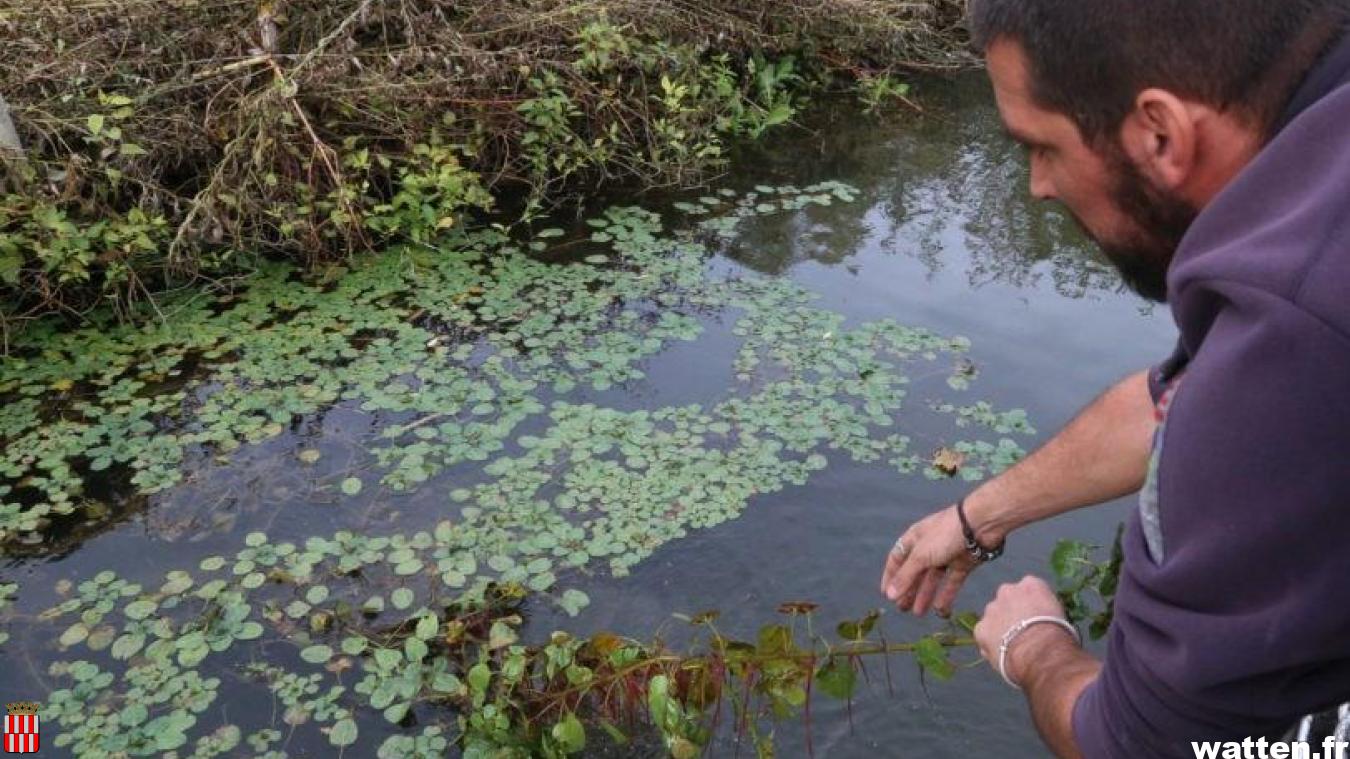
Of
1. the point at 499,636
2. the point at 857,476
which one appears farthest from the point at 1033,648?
the point at 857,476

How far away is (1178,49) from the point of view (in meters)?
1.25

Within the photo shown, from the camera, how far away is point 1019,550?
302cm

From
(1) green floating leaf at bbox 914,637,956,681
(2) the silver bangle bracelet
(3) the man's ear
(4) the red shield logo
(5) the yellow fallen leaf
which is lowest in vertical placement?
(4) the red shield logo

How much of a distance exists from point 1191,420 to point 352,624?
2.10 meters

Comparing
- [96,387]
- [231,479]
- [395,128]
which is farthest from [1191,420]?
[395,128]

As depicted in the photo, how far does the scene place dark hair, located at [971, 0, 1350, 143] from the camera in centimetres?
122

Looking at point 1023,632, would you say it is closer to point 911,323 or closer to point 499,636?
point 499,636

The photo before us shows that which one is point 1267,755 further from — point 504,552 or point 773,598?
point 504,552

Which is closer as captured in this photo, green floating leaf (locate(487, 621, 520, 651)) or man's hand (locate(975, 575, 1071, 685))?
man's hand (locate(975, 575, 1071, 685))

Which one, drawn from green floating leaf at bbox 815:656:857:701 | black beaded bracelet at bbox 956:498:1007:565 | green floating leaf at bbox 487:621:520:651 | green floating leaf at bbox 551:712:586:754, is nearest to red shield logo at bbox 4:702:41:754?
green floating leaf at bbox 487:621:520:651

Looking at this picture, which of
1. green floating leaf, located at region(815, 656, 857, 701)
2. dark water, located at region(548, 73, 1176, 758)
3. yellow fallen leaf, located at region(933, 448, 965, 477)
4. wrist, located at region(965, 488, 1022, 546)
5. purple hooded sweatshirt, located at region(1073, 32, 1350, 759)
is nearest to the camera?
purple hooded sweatshirt, located at region(1073, 32, 1350, 759)

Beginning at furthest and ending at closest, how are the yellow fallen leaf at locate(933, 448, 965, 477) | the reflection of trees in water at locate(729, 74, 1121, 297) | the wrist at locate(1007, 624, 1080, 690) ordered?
the reflection of trees in water at locate(729, 74, 1121, 297) → the yellow fallen leaf at locate(933, 448, 965, 477) → the wrist at locate(1007, 624, 1080, 690)

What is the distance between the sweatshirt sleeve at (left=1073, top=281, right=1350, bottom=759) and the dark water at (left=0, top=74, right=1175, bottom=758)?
1.36m

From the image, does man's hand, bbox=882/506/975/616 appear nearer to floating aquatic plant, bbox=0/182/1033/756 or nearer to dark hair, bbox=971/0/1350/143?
floating aquatic plant, bbox=0/182/1033/756
